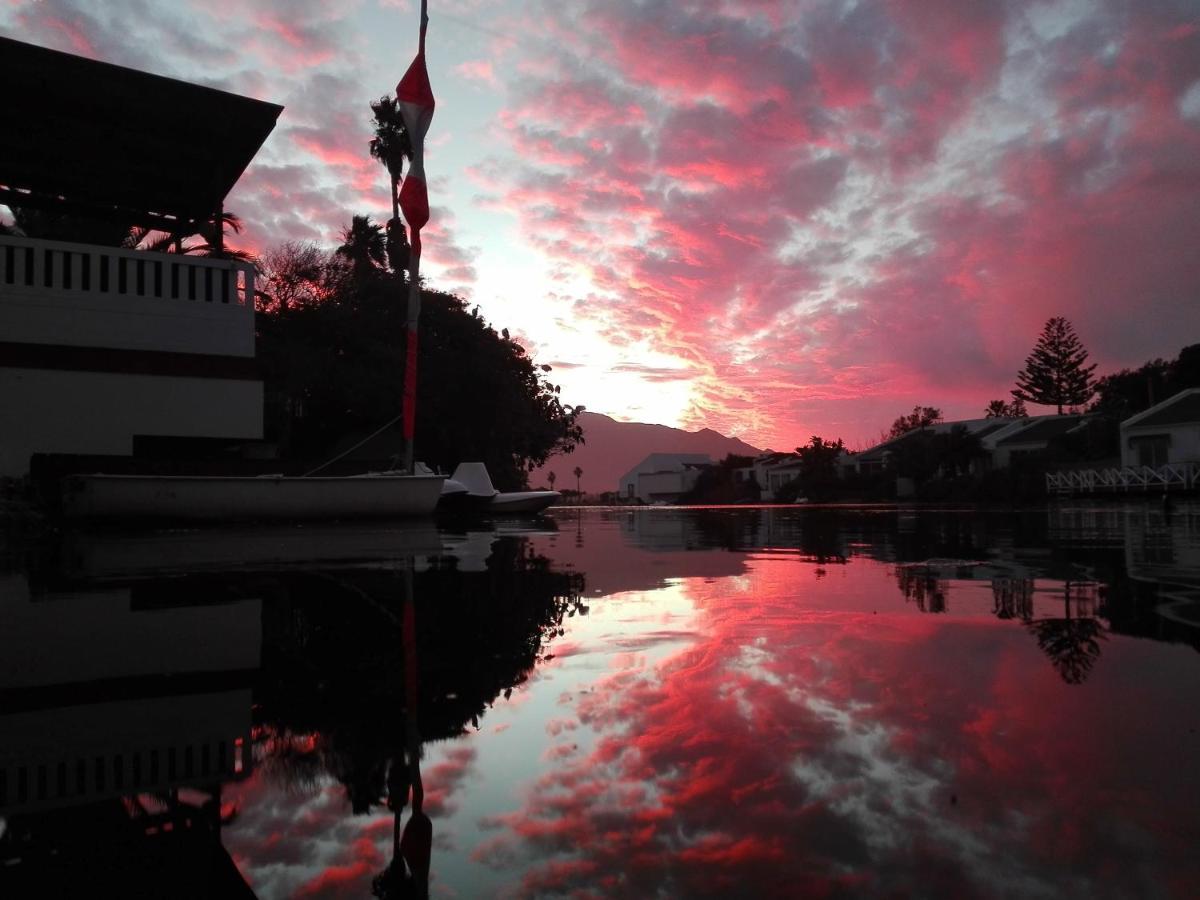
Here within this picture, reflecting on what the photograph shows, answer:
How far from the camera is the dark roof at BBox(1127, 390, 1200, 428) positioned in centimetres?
3994

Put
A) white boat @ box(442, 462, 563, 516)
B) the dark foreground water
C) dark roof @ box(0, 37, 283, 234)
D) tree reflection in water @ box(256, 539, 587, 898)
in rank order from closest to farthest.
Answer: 1. the dark foreground water
2. tree reflection in water @ box(256, 539, 587, 898)
3. dark roof @ box(0, 37, 283, 234)
4. white boat @ box(442, 462, 563, 516)

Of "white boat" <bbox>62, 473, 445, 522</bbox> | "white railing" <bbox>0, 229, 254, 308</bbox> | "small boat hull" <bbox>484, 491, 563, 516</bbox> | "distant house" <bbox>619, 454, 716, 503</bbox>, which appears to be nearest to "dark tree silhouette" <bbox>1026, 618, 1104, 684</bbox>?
"white boat" <bbox>62, 473, 445, 522</bbox>

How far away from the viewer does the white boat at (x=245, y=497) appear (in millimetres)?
11273

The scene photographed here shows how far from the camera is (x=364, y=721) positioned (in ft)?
7.81

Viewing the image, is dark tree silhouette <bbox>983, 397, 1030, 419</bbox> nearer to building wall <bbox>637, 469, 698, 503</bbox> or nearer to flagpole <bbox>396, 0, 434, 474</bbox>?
building wall <bbox>637, 469, 698, 503</bbox>

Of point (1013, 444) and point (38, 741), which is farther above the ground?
point (1013, 444)

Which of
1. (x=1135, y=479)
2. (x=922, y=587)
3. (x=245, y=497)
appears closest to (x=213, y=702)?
(x=922, y=587)

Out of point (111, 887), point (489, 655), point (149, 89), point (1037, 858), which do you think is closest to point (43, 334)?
point (149, 89)

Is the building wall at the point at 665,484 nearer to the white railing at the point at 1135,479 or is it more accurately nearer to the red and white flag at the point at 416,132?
the white railing at the point at 1135,479

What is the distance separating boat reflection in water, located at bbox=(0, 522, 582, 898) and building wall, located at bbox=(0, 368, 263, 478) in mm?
7677

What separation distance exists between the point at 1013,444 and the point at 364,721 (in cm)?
6306

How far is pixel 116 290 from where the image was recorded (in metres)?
13.0

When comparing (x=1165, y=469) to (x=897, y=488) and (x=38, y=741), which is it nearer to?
(x=897, y=488)

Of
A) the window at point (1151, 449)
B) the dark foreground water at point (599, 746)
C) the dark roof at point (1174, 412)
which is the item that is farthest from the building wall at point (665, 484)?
the dark foreground water at point (599, 746)
